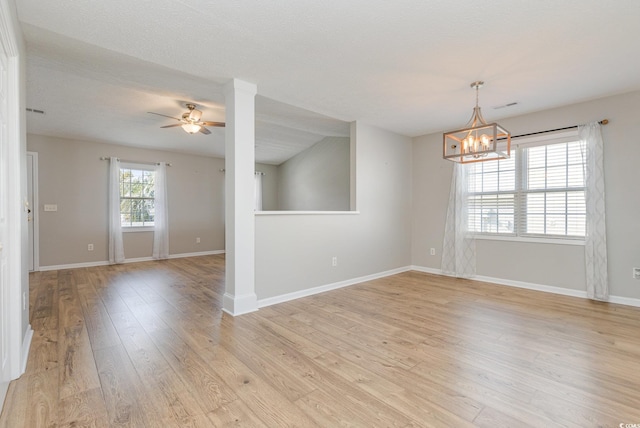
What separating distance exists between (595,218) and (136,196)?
7887mm

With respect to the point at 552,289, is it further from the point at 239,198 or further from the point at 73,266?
the point at 73,266

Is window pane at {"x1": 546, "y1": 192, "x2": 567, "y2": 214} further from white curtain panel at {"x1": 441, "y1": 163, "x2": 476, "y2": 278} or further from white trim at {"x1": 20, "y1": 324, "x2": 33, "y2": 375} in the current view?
white trim at {"x1": 20, "y1": 324, "x2": 33, "y2": 375}

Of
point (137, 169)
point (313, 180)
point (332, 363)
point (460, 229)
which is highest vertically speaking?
point (137, 169)

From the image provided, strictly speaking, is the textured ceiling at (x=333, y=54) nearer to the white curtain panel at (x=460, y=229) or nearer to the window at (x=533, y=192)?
the window at (x=533, y=192)

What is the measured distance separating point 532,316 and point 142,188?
23.7 feet

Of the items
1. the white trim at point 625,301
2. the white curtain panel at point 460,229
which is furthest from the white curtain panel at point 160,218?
the white trim at point 625,301

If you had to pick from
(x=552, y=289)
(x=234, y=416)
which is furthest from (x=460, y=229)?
(x=234, y=416)

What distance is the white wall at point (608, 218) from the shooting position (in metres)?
3.47

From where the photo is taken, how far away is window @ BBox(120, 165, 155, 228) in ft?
20.8

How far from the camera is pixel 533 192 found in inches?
166

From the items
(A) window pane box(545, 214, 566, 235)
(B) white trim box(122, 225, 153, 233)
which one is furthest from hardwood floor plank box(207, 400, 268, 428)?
(B) white trim box(122, 225, 153, 233)

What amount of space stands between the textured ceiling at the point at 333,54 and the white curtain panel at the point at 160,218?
7.71 feet

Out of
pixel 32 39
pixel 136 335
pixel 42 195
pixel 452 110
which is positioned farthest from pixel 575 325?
pixel 42 195

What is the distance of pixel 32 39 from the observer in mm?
2410
